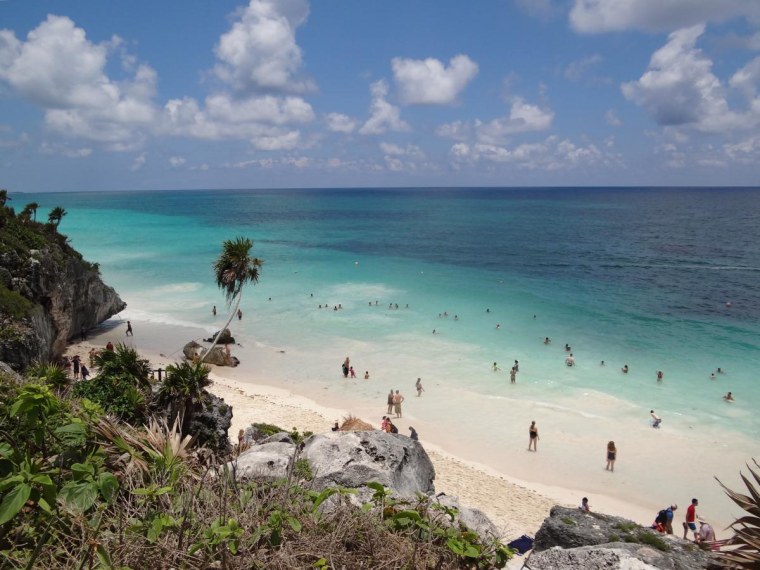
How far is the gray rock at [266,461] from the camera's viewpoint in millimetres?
9516

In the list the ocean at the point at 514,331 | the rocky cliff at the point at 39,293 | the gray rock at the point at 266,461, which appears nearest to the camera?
the gray rock at the point at 266,461

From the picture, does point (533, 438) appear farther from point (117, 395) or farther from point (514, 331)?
point (514, 331)

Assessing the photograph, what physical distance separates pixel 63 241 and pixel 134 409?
25.6 meters

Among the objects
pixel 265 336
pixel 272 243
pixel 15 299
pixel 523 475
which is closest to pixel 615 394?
pixel 523 475

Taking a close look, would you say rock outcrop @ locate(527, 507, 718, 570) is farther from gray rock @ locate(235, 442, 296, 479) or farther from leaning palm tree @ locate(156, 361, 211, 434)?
leaning palm tree @ locate(156, 361, 211, 434)

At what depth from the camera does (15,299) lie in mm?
22953

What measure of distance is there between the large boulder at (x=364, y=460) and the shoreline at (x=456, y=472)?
9.72 feet

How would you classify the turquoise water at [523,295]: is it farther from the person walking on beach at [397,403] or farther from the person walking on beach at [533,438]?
the person walking on beach at [397,403]

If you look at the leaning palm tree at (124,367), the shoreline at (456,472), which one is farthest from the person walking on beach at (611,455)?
the leaning palm tree at (124,367)

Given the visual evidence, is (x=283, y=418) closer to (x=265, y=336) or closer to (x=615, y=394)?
(x=265, y=336)

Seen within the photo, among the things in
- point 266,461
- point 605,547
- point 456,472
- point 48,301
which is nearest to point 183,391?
point 266,461

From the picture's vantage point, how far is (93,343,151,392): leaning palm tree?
14711mm

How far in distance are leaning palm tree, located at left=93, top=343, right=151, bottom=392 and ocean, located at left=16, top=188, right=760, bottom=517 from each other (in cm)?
1330

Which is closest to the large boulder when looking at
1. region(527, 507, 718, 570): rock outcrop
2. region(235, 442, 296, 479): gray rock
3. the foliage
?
region(235, 442, 296, 479): gray rock
